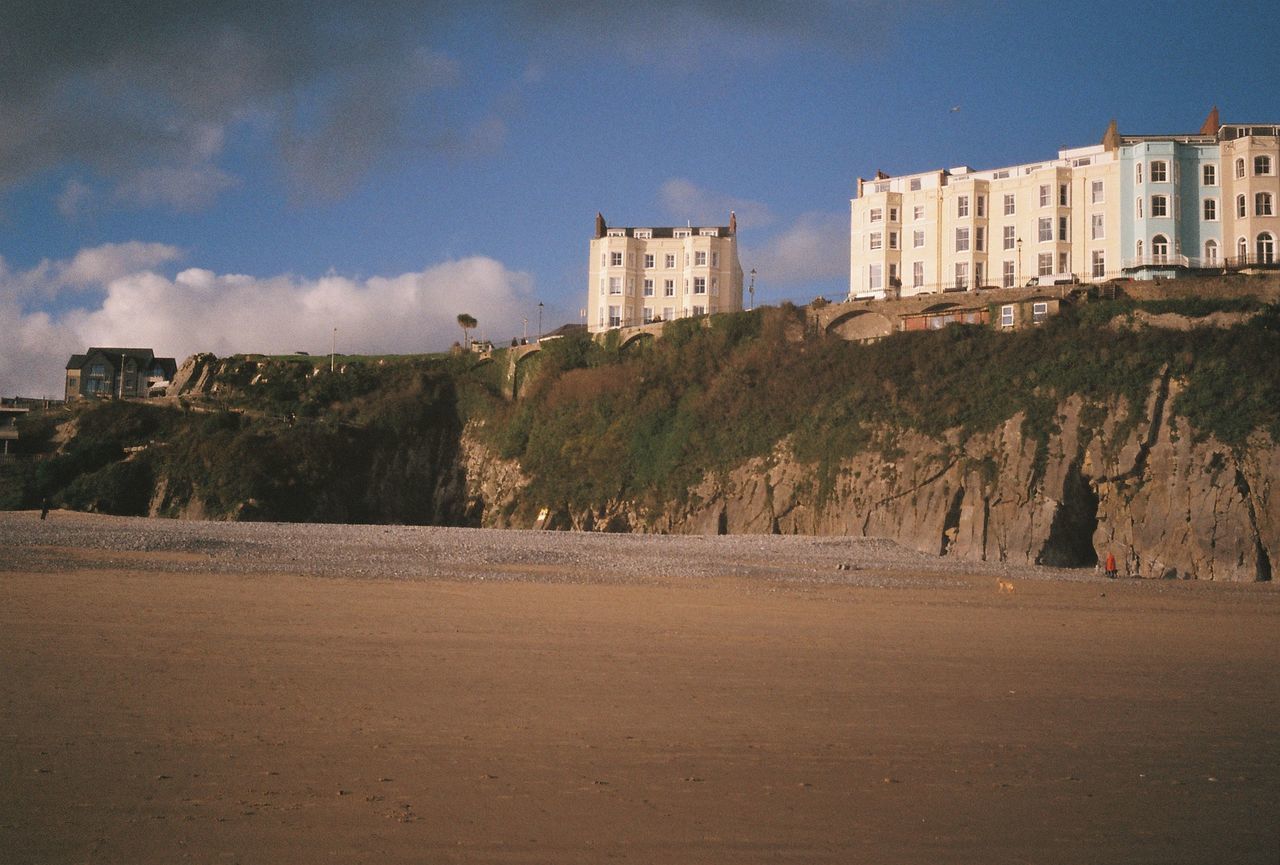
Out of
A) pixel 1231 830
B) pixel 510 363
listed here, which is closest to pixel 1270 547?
pixel 1231 830

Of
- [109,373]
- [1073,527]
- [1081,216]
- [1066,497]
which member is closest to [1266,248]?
[1081,216]

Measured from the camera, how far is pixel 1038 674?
1152 cm

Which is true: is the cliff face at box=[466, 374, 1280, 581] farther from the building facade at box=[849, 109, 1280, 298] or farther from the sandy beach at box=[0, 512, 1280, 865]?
the building facade at box=[849, 109, 1280, 298]

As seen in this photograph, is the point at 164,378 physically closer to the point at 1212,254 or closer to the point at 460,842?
the point at 1212,254

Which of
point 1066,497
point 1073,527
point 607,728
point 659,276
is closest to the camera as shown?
point 607,728

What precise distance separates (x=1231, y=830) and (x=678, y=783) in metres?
3.54

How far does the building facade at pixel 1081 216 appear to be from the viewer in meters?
46.9

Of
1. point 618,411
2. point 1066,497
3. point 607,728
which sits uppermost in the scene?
point 618,411

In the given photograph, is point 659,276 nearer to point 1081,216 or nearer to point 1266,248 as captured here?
point 1081,216

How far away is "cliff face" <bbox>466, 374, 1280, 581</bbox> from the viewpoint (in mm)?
29469

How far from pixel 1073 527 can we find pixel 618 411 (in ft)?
76.2

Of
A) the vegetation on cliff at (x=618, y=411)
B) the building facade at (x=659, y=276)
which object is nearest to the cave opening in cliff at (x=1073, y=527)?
the vegetation on cliff at (x=618, y=411)

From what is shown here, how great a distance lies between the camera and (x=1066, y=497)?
32.2m

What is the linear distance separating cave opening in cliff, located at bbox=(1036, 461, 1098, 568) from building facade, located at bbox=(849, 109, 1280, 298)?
16.5 meters
